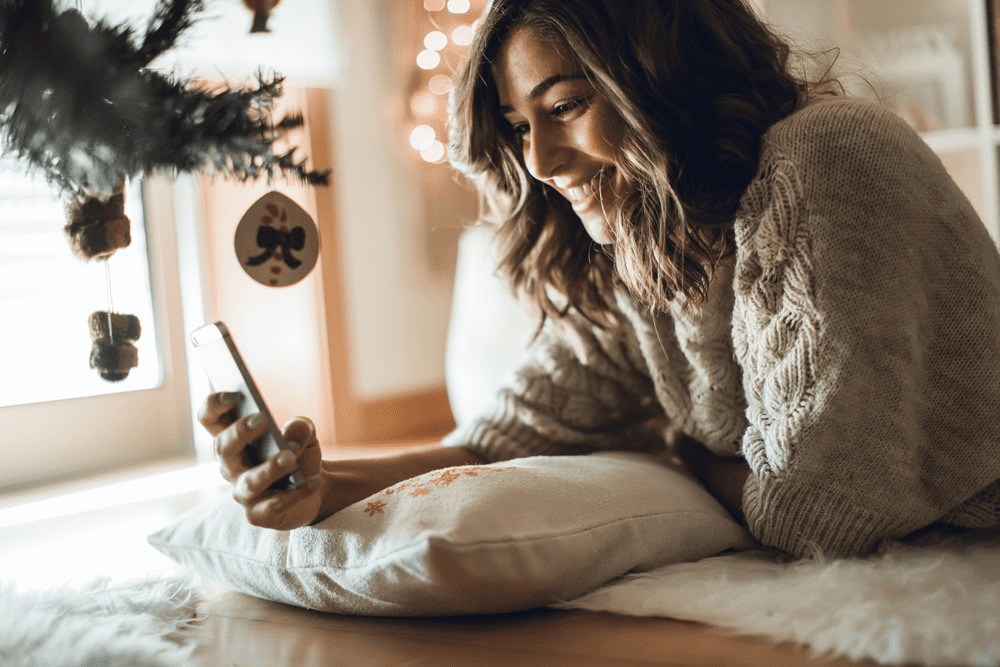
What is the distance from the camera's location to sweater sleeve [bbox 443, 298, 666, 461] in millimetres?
1065

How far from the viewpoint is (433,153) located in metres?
Answer: 1.35

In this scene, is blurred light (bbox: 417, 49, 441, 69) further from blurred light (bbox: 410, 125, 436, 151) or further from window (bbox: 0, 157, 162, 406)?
window (bbox: 0, 157, 162, 406)

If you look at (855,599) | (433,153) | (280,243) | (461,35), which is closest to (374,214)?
(280,243)

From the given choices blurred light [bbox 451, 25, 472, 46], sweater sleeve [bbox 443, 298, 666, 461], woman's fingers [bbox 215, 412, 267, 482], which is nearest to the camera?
woman's fingers [bbox 215, 412, 267, 482]

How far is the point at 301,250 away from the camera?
0.86 meters

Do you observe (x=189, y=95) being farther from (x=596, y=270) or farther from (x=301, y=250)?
(x=596, y=270)

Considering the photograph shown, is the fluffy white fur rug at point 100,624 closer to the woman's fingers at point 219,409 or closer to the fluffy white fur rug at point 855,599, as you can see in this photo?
the woman's fingers at point 219,409

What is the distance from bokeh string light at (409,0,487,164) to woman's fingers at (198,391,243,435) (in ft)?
1.90

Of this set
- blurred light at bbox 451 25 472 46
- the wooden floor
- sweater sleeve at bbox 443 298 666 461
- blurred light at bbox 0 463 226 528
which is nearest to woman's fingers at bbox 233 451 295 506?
the wooden floor

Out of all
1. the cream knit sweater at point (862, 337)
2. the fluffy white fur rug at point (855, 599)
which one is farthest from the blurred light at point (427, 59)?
the fluffy white fur rug at point (855, 599)

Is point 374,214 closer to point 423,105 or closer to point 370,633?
point 423,105

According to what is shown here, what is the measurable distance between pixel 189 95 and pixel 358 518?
43cm

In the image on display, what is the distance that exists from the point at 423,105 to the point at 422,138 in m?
0.08

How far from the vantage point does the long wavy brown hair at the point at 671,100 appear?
83cm
